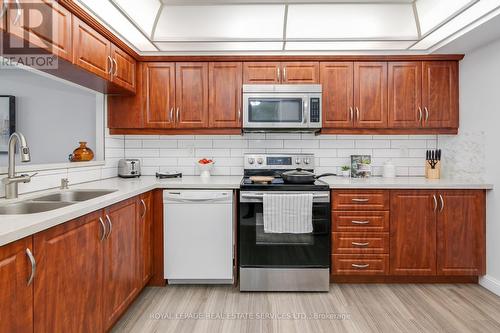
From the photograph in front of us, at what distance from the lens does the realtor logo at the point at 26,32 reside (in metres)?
1.46

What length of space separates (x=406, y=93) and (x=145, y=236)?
9.14ft

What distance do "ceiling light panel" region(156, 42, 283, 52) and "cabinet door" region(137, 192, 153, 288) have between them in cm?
142

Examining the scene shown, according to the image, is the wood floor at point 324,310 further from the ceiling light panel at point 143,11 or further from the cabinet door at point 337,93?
the ceiling light panel at point 143,11

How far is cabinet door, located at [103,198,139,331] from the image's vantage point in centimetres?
187

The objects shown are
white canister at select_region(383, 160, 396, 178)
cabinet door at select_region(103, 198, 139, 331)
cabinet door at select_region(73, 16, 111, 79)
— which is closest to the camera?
cabinet door at select_region(103, 198, 139, 331)

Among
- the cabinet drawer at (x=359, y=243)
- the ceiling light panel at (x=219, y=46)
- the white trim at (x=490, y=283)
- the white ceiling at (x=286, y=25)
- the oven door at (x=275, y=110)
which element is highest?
the white ceiling at (x=286, y=25)

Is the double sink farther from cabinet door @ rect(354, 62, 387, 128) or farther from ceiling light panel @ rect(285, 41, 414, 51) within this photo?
cabinet door @ rect(354, 62, 387, 128)

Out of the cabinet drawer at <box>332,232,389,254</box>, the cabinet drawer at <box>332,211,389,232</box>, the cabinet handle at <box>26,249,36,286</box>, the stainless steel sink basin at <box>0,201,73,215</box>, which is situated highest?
the stainless steel sink basin at <box>0,201,73,215</box>

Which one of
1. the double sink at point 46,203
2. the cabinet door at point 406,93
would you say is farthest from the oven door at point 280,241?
the cabinet door at point 406,93

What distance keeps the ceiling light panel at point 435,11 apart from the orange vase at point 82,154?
3144 millimetres

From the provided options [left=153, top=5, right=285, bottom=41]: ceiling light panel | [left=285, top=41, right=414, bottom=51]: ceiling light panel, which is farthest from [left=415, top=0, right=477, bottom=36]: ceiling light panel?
[left=153, top=5, right=285, bottom=41]: ceiling light panel

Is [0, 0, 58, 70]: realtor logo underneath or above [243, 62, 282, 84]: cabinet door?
underneath

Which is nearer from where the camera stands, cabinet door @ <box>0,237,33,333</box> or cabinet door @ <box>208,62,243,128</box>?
cabinet door @ <box>0,237,33,333</box>

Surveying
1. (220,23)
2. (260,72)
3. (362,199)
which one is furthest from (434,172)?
(220,23)
